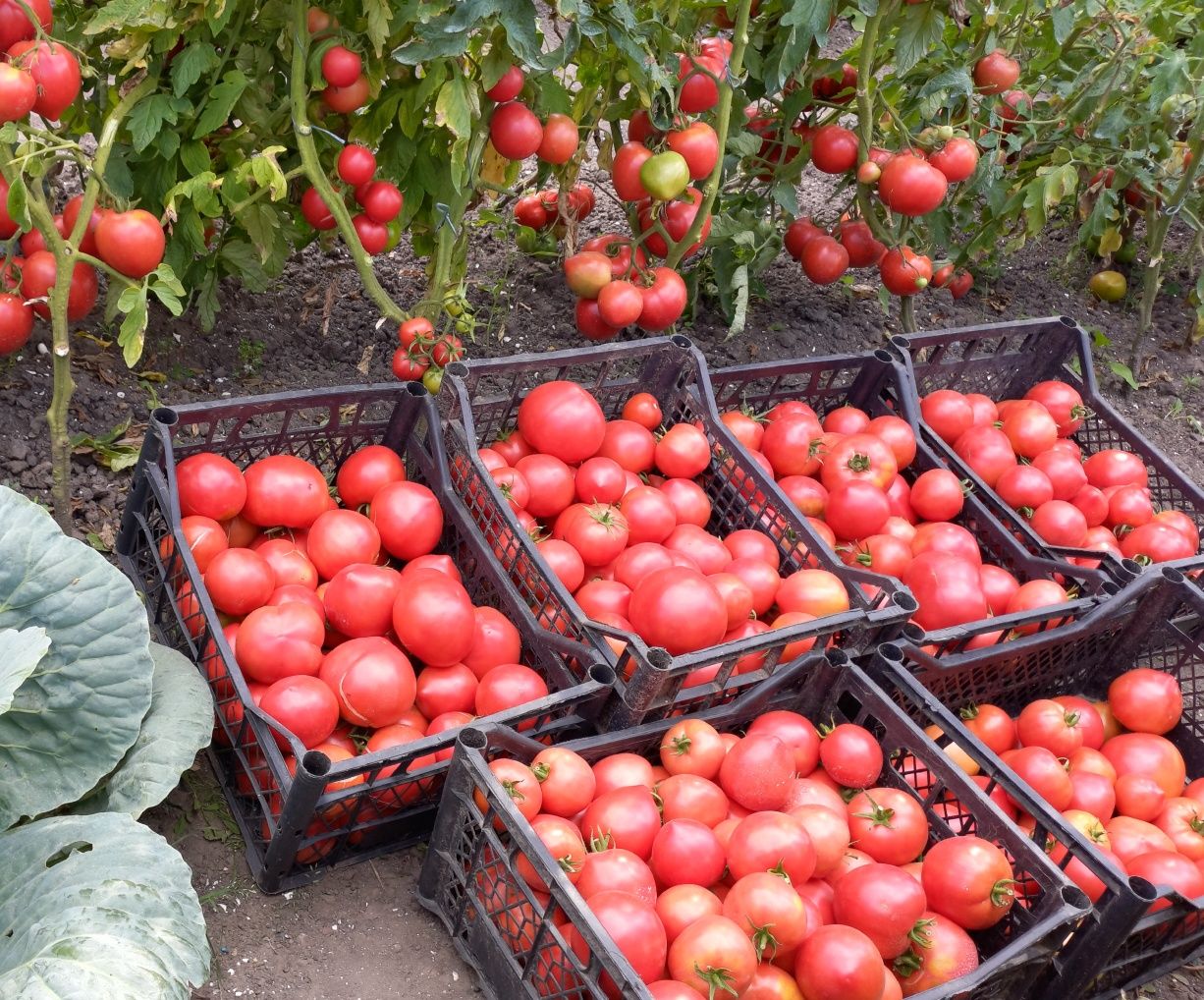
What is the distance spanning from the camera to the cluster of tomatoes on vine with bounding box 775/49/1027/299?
334 cm

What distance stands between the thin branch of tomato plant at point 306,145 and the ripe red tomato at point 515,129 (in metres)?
0.41

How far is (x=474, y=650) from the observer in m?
2.31

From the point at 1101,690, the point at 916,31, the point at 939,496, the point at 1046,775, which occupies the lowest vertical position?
the point at 1101,690

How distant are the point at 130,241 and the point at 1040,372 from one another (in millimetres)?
2763

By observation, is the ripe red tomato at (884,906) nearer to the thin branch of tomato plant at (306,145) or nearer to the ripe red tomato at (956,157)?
the thin branch of tomato plant at (306,145)

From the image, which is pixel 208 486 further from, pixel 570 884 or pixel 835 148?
pixel 835 148

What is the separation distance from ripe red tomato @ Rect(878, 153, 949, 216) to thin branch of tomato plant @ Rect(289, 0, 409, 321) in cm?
150

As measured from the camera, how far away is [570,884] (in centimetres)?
179

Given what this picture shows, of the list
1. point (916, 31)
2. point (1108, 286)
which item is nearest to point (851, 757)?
point (916, 31)

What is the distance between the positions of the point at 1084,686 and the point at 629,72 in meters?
1.93

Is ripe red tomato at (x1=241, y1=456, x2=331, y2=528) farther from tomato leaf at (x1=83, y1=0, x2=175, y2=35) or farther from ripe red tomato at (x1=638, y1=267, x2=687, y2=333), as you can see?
ripe red tomato at (x1=638, y1=267, x2=687, y2=333)

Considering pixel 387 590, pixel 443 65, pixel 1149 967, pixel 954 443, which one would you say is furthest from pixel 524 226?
pixel 1149 967

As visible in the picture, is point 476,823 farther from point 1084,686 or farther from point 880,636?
point 1084,686

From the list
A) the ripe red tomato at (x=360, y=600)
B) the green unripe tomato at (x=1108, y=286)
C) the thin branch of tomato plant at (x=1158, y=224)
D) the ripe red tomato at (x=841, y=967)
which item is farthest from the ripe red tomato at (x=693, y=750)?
the green unripe tomato at (x=1108, y=286)
